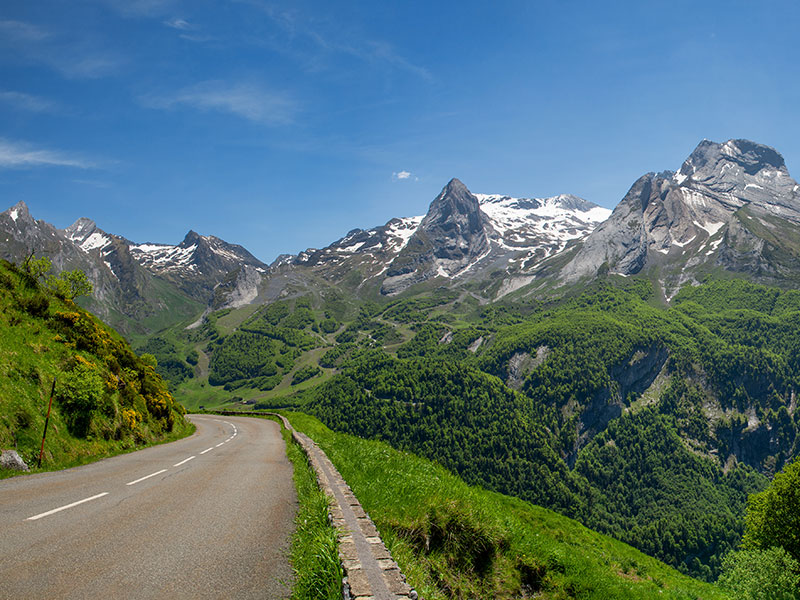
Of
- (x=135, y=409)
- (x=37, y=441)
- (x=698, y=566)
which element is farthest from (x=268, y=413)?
(x=698, y=566)

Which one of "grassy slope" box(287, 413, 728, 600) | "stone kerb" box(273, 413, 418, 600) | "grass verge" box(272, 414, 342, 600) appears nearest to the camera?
"stone kerb" box(273, 413, 418, 600)

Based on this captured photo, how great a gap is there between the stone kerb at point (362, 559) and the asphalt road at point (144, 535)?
125cm

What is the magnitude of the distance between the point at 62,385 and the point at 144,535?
1656cm

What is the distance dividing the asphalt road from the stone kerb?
125cm

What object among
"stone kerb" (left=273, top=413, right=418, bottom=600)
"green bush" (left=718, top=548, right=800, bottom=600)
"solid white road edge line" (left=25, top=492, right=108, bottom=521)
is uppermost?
"stone kerb" (left=273, top=413, right=418, bottom=600)

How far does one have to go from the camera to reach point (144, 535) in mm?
8992

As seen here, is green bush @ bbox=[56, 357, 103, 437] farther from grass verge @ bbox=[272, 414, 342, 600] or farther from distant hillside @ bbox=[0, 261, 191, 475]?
grass verge @ bbox=[272, 414, 342, 600]

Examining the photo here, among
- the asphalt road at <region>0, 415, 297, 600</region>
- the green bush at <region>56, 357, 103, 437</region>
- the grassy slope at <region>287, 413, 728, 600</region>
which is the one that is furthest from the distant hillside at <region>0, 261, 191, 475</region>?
the grassy slope at <region>287, 413, 728, 600</region>

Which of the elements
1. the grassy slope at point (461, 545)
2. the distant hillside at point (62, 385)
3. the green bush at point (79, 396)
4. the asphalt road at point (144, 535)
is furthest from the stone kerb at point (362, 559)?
the green bush at point (79, 396)

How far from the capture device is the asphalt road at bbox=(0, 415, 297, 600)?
263 inches

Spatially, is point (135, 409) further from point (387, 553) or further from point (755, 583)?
point (755, 583)

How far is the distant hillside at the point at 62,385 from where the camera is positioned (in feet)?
57.4

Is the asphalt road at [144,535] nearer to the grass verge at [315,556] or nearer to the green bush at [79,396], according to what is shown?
the grass verge at [315,556]

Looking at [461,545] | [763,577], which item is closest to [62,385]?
[461,545]
